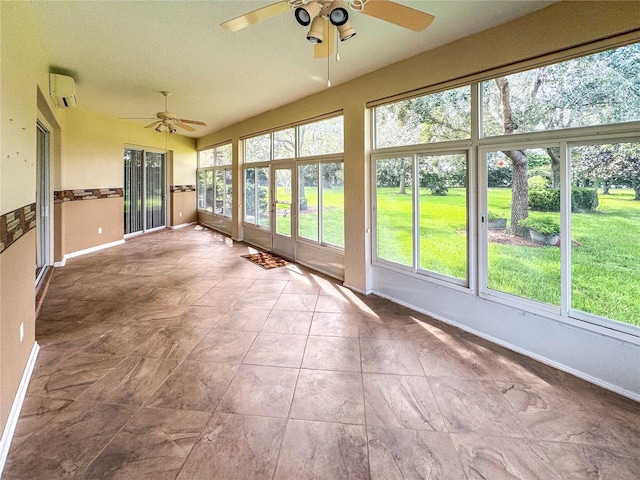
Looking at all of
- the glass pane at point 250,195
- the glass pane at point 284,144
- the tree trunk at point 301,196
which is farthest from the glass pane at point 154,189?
the tree trunk at point 301,196

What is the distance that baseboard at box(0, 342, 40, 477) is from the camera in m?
1.62

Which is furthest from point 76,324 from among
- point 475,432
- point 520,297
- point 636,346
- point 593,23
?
point 593,23

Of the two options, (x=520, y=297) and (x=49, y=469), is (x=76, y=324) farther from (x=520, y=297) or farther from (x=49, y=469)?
(x=520, y=297)

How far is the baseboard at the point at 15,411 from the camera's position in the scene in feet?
5.31

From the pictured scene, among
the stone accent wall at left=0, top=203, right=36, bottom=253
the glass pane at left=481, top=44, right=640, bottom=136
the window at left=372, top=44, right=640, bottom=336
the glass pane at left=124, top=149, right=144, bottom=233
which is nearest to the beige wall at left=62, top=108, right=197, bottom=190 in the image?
the glass pane at left=124, top=149, right=144, bottom=233

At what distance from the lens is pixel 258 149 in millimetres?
6891

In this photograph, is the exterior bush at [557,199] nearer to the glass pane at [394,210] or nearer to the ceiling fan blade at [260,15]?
the glass pane at [394,210]

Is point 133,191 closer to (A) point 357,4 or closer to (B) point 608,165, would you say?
(A) point 357,4

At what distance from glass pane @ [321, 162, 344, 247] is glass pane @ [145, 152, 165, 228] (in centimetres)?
603

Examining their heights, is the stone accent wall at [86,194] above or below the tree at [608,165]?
above

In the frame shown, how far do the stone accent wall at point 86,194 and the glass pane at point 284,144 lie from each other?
154 inches

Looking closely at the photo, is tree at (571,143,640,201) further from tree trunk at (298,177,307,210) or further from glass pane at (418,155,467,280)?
tree trunk at (298,177,307,210)

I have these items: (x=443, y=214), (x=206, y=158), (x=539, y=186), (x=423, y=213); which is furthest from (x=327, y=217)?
(x=206, y=158)

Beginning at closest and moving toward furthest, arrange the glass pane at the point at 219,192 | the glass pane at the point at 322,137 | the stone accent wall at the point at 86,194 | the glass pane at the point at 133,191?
the glass pane at the point at 322,137 < the stone accent wall at the point at 86,194 < the glass pane at the point at 133,191 < the glass pane at the point at 219,192
